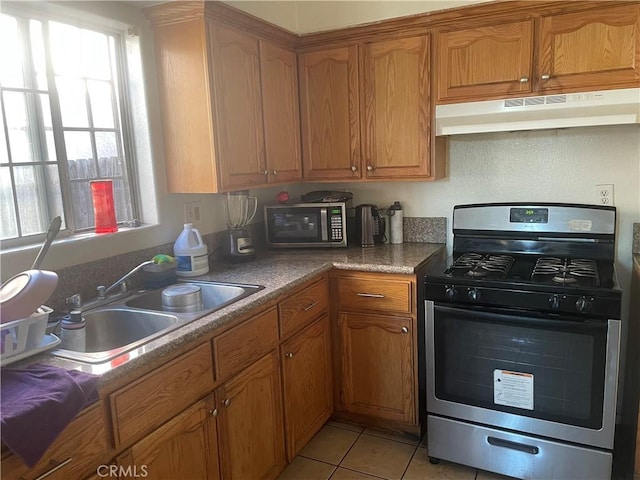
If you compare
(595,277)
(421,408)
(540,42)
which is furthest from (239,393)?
(540,42)

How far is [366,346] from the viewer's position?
8.09 ft

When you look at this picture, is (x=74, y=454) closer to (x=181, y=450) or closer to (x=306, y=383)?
(x=181, y=450)

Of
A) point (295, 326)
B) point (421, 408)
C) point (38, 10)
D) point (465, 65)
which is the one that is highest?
point (38, 10)

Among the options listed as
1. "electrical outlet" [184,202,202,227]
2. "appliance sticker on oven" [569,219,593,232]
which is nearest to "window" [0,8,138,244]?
"electrical outlet" [184,202,202,227]

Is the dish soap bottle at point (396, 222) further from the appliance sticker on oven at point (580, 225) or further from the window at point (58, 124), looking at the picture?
the window at point (58, 124)

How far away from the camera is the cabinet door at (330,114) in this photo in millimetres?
2654

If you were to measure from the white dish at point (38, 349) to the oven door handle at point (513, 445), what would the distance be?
1.76 metres

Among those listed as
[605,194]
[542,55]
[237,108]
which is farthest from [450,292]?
[237,108]

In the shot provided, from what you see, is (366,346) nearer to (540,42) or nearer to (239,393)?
(239,393)

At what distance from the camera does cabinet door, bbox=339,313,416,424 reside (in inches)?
94.0

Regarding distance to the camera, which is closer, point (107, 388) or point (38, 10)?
point (107, 388)

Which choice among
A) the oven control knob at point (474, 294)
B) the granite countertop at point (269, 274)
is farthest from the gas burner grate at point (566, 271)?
the granite countertop at point (269, 274)

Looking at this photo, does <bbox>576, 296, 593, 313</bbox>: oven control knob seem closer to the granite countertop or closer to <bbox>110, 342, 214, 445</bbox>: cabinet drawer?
the granite countertop

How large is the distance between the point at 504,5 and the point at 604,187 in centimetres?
100
